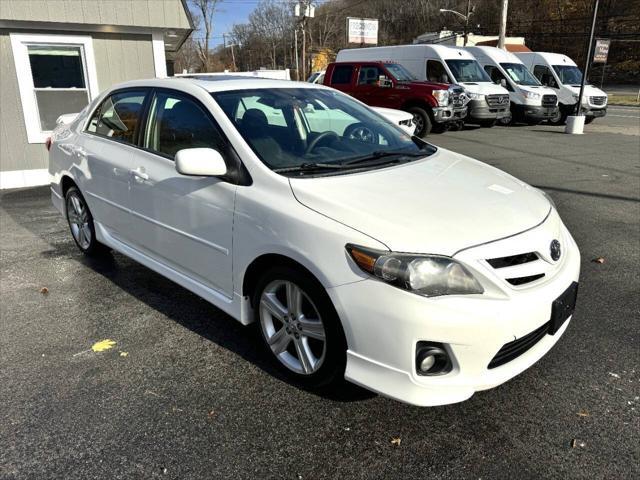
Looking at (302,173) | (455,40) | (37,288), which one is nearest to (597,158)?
(302,173)

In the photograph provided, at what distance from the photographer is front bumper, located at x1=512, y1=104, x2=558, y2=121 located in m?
17.2

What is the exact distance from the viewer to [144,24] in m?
8.80

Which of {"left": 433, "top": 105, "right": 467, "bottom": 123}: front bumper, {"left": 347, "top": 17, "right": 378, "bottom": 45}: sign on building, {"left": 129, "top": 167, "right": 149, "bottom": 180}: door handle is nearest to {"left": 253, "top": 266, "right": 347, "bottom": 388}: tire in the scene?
{"left": 129, "top": 167, "right": 149, "bottom": 180}: door handle

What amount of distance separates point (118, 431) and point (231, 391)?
614 mm

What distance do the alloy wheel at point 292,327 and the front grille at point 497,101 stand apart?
1499cm

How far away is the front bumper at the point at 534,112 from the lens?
56.5 feet

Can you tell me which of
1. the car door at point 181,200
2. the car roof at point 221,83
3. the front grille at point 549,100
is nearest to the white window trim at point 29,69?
the car roof at point 221,83

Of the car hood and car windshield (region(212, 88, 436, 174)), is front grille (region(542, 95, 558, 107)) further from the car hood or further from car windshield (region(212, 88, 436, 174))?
the car hood

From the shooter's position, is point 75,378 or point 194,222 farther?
point 194,222

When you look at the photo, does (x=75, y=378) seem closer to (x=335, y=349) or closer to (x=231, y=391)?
(x=231, y=391)

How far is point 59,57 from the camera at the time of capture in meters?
8.91

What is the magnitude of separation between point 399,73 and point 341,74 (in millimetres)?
1832

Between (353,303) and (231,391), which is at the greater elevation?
(353,303)

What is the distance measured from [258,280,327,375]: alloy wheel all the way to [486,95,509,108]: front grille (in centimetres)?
1499
